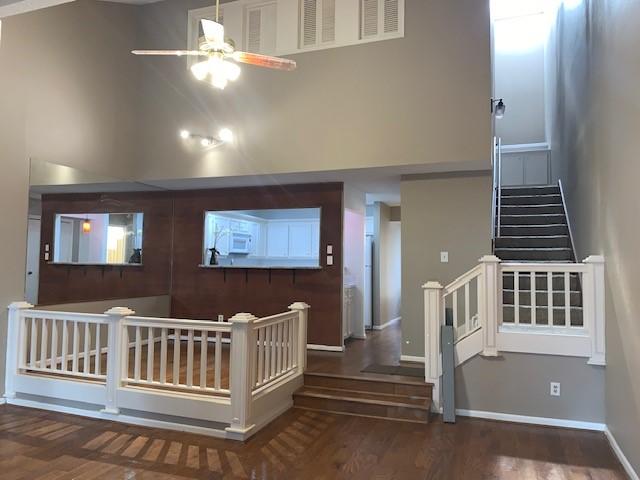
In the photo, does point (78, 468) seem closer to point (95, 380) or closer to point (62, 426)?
point (62, 426)

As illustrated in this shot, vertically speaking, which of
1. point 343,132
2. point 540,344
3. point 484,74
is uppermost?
point 484,74

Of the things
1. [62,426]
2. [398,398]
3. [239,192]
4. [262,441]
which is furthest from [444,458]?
[239,192]

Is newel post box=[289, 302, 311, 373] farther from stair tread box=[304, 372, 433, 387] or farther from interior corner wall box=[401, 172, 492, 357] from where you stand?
interior corner wall box=[401, 172, 492, 357]

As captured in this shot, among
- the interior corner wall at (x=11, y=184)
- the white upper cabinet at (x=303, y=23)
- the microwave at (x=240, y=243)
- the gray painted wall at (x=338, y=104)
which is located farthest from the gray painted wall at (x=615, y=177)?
the interior corner wall at (x=11, y=184)

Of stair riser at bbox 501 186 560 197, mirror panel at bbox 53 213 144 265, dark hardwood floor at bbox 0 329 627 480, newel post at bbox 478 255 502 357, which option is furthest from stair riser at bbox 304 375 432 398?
stair riser at bbox 501 186 560 197

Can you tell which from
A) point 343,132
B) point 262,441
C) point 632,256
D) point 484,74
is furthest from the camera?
point 343,132

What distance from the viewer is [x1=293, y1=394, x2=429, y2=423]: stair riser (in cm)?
412

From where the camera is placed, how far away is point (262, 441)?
3588 mm

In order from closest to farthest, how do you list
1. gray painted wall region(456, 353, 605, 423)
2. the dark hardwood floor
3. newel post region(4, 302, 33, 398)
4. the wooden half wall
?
1. the dark hardwood floor
2. gray painted wall region(456, 353, 605, 423)
3. newel post region(4, 302, 33, 398)
4. the wooden half wall

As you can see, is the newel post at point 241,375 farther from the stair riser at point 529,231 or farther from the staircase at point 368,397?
the stair riser at point 529,231

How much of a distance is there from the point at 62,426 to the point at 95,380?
493mm

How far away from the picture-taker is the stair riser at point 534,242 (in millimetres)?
5852

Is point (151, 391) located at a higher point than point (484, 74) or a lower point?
lower

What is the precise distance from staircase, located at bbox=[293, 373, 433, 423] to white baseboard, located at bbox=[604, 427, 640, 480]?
145 centimetres
